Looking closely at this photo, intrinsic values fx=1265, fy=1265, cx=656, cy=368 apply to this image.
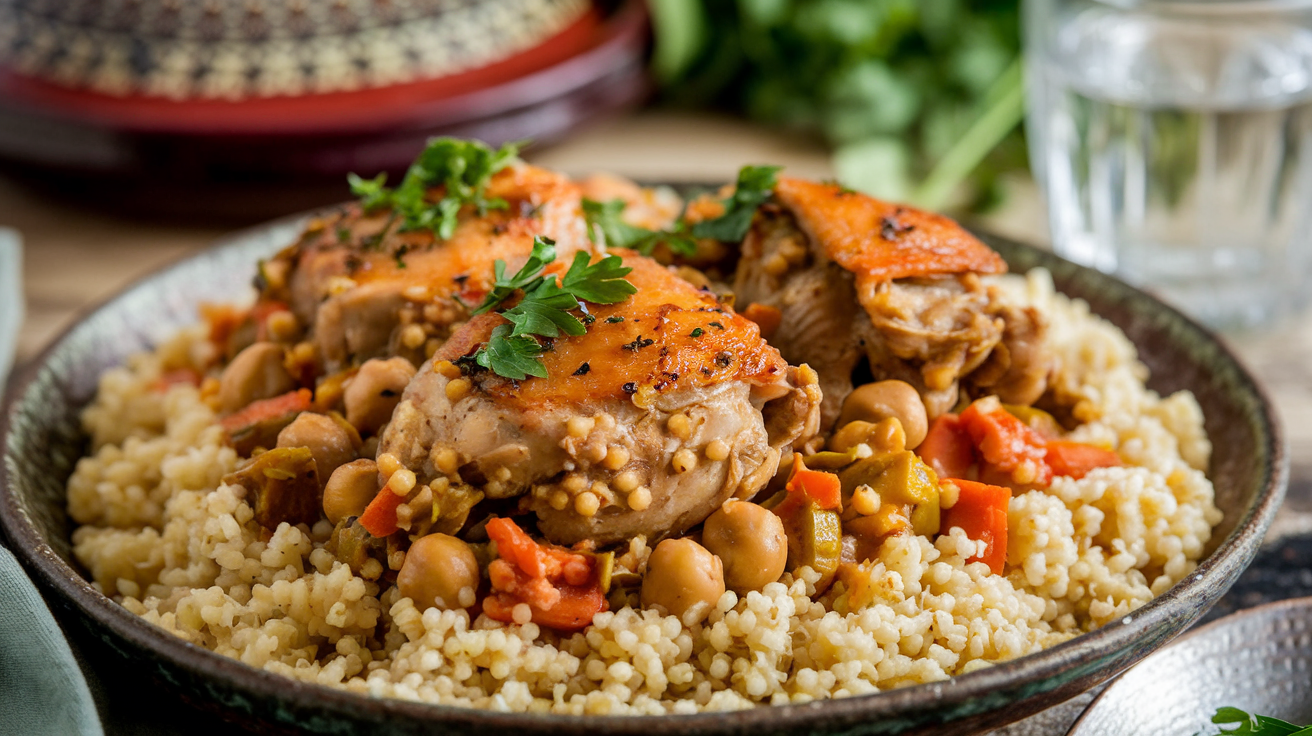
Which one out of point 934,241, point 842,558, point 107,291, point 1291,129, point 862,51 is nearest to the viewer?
point 842,558

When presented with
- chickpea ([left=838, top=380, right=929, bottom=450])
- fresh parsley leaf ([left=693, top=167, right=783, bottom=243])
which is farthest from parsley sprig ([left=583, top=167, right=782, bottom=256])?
chickpea ([left=838, top=380, right=929, bottom=450])

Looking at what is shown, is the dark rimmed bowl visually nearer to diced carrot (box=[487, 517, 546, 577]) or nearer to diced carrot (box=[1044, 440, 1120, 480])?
diced carrot (box=[1044, 440, 1120, 480])

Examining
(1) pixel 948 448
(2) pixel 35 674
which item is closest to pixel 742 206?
(1) pixel 948 448

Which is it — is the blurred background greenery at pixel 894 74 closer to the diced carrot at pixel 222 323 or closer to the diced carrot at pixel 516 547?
the diced carrot at pixel 222 323

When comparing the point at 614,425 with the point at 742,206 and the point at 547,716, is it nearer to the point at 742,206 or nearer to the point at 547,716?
the point at 547,716

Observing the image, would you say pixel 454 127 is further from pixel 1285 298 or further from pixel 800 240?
pixel 1285 298

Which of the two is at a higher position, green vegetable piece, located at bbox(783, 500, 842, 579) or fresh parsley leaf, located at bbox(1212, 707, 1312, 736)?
green vegetable piece, located at bbox(783, 500, 842, 579)

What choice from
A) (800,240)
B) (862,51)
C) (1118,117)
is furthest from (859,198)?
(862,51)
